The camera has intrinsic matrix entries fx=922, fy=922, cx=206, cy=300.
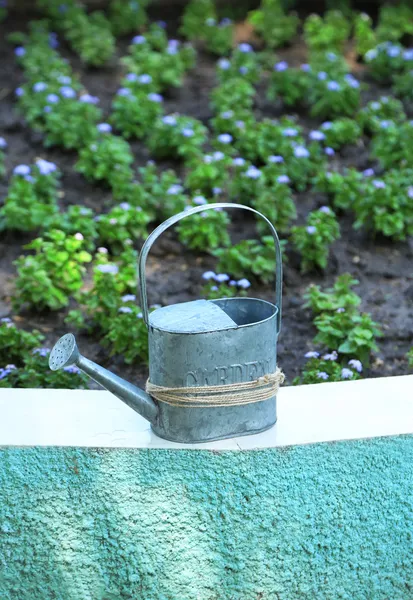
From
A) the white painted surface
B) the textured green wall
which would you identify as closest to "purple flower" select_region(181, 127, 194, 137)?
the white painted surface

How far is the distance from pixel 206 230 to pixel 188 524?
1951 mm

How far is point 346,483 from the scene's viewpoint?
236cm

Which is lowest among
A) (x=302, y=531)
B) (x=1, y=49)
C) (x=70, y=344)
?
(x=1, y=49)

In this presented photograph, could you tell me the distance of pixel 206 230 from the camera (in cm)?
405

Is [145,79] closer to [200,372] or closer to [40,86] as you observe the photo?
[40,86]

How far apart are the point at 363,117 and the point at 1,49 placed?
2.67 metres

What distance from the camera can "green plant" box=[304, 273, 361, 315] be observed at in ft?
11.4

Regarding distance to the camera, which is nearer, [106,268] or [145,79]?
[106,268]

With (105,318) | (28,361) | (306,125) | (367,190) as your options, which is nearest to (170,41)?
(306,125)

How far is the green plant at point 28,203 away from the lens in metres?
4.10

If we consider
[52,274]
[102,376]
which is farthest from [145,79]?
[102,376]

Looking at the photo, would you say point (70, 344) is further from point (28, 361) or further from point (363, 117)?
point (363, 117)

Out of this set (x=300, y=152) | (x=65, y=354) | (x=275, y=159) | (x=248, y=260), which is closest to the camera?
(x=65, y=354)

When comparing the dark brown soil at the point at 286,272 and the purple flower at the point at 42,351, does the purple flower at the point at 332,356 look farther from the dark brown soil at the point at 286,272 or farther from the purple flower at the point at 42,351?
the purple flower at the point at 42,351
